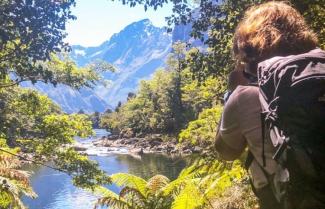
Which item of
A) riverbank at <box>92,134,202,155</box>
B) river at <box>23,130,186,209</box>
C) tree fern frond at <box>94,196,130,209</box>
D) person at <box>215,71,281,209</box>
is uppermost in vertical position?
person at <box>215,71,281,209</box>

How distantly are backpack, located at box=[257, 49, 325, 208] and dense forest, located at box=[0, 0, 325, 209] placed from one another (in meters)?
3.60

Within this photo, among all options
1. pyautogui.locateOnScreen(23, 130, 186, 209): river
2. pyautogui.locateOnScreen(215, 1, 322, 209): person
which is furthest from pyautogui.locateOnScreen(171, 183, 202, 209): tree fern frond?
pyautogui.locateOnScreen(23, 130, 186, 209): river

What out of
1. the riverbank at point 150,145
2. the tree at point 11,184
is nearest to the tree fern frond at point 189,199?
the tree at point 11,184

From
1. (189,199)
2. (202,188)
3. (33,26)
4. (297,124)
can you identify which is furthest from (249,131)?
(202,188)

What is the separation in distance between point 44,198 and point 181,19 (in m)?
25.4

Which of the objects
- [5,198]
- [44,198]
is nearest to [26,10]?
[5,198]

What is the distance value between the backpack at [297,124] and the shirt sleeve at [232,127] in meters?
0.18

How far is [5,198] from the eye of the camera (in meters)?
9.86

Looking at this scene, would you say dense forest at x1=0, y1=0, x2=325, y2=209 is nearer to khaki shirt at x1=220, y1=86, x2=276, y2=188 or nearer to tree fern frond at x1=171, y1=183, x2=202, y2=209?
tree fern frond at x1=171, y1=183, x2=202, y2=209

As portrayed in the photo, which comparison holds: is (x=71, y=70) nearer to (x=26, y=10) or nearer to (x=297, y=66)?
(x=26, y=10)

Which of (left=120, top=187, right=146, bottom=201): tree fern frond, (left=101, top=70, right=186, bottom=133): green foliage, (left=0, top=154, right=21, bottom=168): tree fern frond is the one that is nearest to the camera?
(left=120, top=187, right=146, bottom=201): tree fern frond

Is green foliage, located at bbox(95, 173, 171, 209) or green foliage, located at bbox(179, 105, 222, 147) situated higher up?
green foliage, located at bbox(179, 105, 222, 147)

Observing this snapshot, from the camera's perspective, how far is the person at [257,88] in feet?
5.73

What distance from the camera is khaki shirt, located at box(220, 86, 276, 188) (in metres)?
1.75
